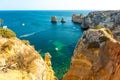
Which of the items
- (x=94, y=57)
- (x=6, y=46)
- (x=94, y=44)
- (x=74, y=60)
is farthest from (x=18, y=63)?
(x=74, y=60)

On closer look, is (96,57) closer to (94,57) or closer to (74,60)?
(94,57)

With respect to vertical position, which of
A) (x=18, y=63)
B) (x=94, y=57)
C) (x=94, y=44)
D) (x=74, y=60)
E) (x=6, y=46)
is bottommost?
(x=74, y=60)

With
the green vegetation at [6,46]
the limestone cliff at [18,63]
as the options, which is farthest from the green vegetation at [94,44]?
the green vegetation at [6,46]

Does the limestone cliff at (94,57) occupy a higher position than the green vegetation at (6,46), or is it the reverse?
the green vegetation at (6,46)

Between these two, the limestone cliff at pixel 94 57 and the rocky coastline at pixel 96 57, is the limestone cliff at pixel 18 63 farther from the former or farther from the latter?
the limestone cliff at pixel 94 57

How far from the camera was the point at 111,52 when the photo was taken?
21.4 meters

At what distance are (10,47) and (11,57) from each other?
178 centimetres

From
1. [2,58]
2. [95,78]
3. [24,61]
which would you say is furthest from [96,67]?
[2,58]

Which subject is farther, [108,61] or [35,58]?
[108,61]

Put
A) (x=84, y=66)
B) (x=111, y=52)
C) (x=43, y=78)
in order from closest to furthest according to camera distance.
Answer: (x=43, y=78), (x=111, y=52), (x=84, y=66)

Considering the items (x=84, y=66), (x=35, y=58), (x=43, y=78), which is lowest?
(x=84, y=66)

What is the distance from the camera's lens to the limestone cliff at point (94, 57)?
71.9ft

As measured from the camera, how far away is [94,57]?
29.6m

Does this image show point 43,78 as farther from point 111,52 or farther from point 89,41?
point 89,41
